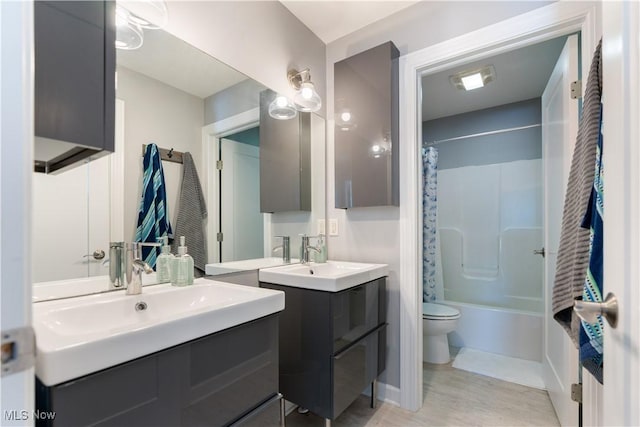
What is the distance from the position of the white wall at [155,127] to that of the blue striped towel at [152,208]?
2 cm

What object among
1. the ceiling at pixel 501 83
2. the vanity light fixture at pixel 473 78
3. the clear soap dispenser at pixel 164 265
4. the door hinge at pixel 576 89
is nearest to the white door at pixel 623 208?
the door hinge at pixel 576 89

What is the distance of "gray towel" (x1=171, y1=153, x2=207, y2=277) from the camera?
4.40ft

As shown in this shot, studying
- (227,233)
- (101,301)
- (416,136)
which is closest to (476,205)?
(416,136)

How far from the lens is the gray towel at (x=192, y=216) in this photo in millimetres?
1342

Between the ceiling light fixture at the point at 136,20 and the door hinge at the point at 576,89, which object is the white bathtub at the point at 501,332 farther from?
the ceiling light fixture at the point at 136,20

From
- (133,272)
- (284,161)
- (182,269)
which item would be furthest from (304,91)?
(133,272)

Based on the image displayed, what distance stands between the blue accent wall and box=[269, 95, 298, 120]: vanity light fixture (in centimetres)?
217

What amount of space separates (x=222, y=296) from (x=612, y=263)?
115 centimetres

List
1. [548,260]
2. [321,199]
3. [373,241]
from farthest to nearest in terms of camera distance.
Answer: [321,199] < [373,241] < [548,260]

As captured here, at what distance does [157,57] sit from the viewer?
1247mm

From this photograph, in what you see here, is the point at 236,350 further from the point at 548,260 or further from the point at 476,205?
the point at 476,205

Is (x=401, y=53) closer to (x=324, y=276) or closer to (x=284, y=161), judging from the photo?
(x=284, y=161)

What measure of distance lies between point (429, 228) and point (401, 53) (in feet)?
4.91

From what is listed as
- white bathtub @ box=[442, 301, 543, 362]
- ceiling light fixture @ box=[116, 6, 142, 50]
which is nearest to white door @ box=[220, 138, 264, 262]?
ceiling light fixture @ box=[116, 6, 142, 50]
